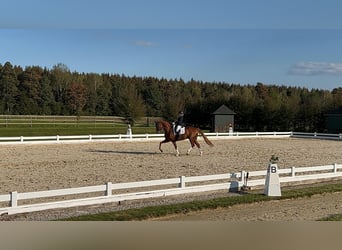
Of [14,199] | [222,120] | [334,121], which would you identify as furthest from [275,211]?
[334,121]

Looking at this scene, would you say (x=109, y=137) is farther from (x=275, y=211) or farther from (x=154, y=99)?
(x=154, y=99)

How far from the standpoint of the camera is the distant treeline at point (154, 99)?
1743 inches

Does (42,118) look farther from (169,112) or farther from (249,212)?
(249,212)

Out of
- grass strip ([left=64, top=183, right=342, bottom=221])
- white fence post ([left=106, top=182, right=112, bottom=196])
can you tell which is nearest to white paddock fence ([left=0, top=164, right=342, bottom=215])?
white fence post ([left=106, top=182, right=112, bottom=196])

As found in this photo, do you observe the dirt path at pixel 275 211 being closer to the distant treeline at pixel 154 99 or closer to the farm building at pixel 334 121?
the farm building at pixel 334 121

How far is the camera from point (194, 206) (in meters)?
8.18

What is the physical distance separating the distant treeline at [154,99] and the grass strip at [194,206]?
34.4 meters

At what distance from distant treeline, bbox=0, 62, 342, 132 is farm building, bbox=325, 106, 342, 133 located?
3.04 metres

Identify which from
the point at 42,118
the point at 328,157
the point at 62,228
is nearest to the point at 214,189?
the point at 62,228

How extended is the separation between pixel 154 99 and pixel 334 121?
27688 millimetres

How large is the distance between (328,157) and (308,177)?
714 centimetres

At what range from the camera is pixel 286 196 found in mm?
9586

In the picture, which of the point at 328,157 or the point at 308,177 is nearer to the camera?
the point at 308,177

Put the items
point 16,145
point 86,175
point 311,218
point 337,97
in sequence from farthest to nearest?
point 337,97 < point 16,145 < point 86,175 < point 311,218
